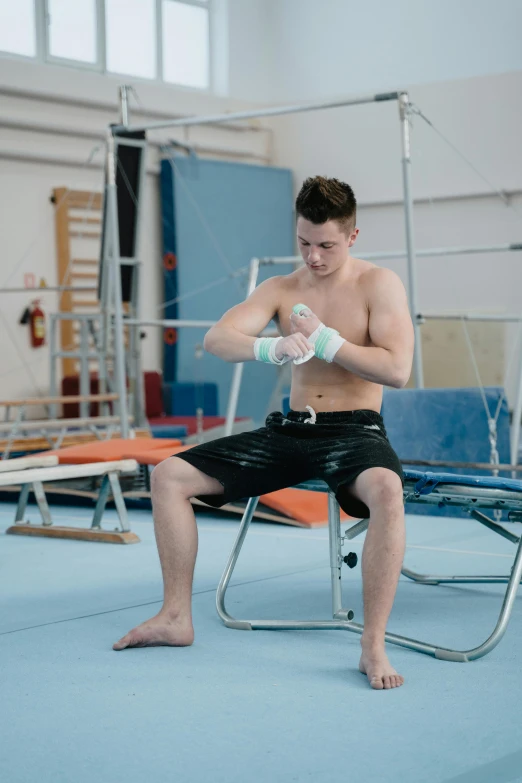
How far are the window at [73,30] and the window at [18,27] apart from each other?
183mm

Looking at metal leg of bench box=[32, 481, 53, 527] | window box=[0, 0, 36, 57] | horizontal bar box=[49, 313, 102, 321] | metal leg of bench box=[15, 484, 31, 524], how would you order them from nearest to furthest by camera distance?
metal leg of bench box=[32, 481, 53, 527] < metal leg of bench box=[15, 484, 31, 524] < horizontal bar box=[49, 313, 102, 321] < window box=[0, 0, 36, 57]

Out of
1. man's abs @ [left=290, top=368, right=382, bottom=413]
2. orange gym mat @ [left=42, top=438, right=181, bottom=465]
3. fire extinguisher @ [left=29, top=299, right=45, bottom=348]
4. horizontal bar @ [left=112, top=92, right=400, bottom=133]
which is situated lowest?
orange gym mat @ [left=42, top=438, right=181, bottom=465]

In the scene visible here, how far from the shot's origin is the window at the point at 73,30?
9.52 meters

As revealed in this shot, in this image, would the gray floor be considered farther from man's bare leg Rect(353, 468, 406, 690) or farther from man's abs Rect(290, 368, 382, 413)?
man's abs Rect(290, 368, 382, 413)

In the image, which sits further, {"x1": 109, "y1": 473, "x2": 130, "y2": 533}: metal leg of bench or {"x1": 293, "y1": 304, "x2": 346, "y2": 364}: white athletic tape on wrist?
{"x1": 109, "y1": 473, "x2": 130, "y2": 533}: metal leg of bench

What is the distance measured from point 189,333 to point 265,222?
5.44 feet

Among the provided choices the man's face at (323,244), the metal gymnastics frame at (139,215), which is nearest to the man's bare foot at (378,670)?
the man's face at (323,244)

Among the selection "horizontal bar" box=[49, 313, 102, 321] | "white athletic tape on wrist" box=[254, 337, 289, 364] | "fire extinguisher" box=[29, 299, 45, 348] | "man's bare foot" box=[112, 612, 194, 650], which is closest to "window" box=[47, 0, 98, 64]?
"fire extinguisher" box=[29, 299, 45, 348]

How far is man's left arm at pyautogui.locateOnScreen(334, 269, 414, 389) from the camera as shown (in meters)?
2.41

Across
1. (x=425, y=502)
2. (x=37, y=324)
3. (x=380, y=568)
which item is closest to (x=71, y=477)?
(x=425, y=502)

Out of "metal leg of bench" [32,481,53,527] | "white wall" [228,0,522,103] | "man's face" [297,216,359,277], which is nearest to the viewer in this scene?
"man's face" [297,216,359,277]

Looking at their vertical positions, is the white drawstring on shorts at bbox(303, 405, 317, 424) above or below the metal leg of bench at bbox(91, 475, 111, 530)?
above

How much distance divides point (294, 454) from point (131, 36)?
8691 mm

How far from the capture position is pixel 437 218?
10.4 metres
